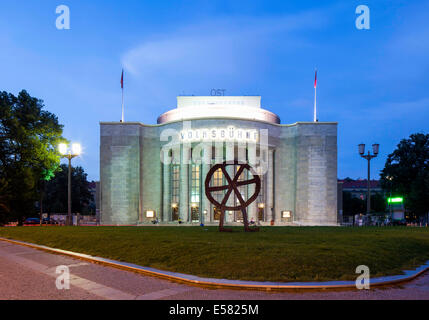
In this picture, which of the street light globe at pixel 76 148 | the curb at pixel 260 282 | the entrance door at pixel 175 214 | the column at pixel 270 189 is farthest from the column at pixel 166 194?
the curb at pixel 260 282

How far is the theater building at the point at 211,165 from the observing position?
53406 mm

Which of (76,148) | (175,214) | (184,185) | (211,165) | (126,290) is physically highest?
(76,148)

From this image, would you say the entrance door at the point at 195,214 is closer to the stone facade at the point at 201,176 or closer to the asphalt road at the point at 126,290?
the stone facade at the point at 201,176

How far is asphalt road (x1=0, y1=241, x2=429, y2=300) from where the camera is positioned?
322 inches

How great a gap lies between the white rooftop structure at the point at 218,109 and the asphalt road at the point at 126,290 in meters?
44.3

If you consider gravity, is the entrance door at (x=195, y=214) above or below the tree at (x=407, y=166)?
below

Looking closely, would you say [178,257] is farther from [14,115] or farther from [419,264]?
[14,115]

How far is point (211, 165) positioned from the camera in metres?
53.7

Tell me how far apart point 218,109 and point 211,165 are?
10676 mm

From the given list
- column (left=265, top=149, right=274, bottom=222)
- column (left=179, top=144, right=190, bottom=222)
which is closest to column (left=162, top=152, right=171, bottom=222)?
column (left=179, top=144, right=190, bottom=222)

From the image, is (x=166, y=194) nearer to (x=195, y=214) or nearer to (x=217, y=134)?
(x=195, y=214)

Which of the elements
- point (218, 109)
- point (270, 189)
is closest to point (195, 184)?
point (270, 189)

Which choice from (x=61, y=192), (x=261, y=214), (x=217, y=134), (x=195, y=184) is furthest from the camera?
(x=61, y=192)

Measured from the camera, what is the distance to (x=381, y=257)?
12.2 m
